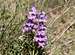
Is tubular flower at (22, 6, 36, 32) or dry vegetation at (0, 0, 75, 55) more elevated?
tubular flower at (22, 6, 36, 32)

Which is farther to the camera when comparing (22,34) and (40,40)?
(22,34)

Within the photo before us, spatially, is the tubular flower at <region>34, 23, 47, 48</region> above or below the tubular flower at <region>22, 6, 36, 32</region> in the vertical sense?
below

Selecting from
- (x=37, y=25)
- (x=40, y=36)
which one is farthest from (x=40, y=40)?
(x=37, y=25)

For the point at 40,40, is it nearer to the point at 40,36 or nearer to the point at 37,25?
the point at 40,36

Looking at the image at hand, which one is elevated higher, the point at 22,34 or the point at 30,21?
the point at 30,21

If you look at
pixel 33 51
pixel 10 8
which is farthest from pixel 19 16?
pixel 33 51

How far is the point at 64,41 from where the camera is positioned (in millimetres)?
2986

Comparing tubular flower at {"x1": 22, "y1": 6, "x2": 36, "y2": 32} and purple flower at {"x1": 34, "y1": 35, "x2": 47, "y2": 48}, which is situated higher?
tubular flower at {"x1": 22, "y1": 6, "x2": 36, "y2": 32}

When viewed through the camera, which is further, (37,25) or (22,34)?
(22,34)

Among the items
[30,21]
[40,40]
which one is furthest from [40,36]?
[30,21]

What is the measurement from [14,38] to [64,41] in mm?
662

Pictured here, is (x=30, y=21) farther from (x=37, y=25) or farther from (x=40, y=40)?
(x=40, y=40)

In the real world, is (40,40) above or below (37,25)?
below

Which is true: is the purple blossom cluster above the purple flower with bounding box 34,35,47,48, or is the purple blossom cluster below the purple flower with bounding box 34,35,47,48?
above
